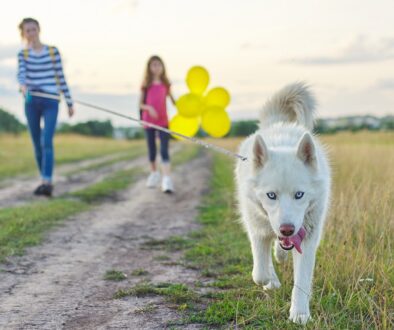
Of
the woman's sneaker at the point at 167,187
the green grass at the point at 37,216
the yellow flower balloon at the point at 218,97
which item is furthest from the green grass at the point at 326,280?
the woman's sneaker at the point at 167,187

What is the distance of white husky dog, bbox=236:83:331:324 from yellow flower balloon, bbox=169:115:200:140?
4.75 m

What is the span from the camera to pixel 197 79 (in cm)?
883

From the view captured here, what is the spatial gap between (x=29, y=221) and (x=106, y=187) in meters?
3.85

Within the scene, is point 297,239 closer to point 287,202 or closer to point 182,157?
point 287,202

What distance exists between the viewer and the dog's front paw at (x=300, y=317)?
10.9ft

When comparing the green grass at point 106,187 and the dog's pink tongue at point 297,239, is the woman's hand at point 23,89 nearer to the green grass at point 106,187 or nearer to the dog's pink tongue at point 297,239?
the green grass at point 106,187

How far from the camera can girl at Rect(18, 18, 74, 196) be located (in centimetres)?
822

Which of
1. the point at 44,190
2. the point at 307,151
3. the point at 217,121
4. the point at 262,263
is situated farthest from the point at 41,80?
the point at 307,151

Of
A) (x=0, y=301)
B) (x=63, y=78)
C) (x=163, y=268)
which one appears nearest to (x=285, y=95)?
(x=163, y=268)

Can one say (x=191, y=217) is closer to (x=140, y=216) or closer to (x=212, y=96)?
(x=140, y=216)

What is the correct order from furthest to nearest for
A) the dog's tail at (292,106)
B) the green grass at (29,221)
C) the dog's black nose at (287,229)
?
the green grass at (29,221), the dog's tail at (292,106), the dog's black nose at (287,229)

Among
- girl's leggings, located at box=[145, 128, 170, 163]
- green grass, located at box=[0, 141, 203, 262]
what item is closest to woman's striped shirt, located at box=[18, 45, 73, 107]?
green grass, located at box=[0, 141, 203, 262]

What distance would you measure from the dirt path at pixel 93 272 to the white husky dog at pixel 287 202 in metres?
0.82

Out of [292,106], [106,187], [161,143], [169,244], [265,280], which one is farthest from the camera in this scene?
[106,187]
